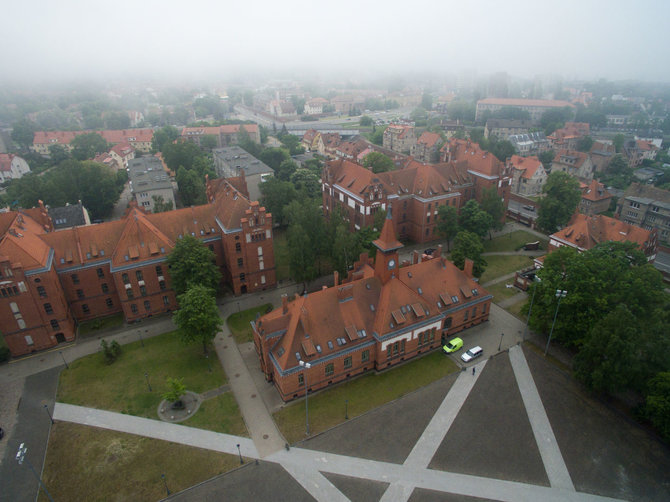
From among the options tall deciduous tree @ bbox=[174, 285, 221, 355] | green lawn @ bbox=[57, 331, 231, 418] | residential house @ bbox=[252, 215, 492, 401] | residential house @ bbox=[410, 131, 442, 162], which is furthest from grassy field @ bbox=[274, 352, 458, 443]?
residential house @ bbox=[410, 131, 442, 162]

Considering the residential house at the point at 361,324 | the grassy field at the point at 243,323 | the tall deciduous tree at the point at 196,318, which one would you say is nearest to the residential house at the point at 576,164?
the residential house at the point at 361,324

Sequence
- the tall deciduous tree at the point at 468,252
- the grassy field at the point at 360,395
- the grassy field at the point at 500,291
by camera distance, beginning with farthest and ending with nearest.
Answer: the grassy field at the point at 500,291
the tall deciduous tree at the point at 468,252
the grassy field at the point at 360,395

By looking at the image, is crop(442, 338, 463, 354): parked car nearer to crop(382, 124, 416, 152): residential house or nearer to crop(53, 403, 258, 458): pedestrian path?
crop(53, 403, 258, 458): pedestrian path

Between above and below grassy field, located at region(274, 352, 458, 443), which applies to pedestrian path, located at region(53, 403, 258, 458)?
below

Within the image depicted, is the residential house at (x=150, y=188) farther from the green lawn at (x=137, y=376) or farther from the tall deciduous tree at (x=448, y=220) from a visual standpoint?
the tall deciduous tree at (x=448, y=220)

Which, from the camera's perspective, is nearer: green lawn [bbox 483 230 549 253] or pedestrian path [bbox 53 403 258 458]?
pedestrian path [bbox 53 403 258 458]

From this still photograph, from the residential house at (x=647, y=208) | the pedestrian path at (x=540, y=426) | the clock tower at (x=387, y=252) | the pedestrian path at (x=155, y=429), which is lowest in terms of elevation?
the pedestrian path at (x=155, y=429)

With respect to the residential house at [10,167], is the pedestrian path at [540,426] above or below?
below
